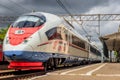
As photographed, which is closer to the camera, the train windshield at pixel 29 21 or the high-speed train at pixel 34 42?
the high-speed train at pixel 34 42

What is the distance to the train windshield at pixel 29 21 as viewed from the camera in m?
19.8

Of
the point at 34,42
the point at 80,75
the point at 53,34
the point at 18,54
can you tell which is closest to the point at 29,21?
the point at 34,42

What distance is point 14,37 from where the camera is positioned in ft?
61.2

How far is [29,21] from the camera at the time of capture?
20156 millimetres

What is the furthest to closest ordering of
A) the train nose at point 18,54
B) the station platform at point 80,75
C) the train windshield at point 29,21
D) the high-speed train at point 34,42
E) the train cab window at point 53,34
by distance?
the train cab window at point 53,34 < the train windshield at point 29,21 < the high-speed train at point 34,42 < the train nose at point 18,54 < the station platform at point 80,75

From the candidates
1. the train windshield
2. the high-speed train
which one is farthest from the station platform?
the train windshield

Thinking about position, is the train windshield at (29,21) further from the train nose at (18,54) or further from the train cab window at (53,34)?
the train nose at (18,54)

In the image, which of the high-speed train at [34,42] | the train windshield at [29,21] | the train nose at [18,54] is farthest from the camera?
the train windshield at [29,21]

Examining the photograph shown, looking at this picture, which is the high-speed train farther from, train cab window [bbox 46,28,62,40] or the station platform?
the station platform

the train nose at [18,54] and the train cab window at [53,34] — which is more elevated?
the train cab window at [53,34]

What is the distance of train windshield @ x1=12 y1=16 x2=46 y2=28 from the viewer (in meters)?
19.8

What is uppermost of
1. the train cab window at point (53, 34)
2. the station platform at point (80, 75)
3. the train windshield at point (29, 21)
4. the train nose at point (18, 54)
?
the train windshield at point (29, 21)

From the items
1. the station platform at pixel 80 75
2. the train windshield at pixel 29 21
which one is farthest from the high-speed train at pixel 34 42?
the station platform at pixel 80 75

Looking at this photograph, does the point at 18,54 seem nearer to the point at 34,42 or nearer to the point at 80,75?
the point at 34,42
